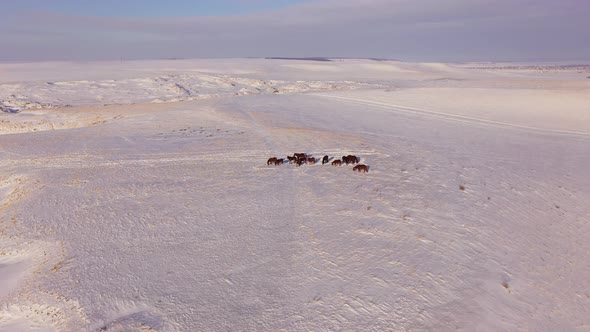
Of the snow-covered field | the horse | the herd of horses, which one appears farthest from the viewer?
the herd of horses

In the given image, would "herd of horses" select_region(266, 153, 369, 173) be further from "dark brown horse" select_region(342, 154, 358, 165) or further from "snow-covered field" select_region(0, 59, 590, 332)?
"snow-covered field" select_region(0, 59, 590, 332)

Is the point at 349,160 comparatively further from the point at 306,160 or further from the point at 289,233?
the point at 289,233

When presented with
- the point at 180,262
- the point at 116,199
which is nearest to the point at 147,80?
the point at 116,199

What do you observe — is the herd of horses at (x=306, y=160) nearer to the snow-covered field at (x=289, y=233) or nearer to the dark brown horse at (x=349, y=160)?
the dark brown horse at (x=349, y=160)

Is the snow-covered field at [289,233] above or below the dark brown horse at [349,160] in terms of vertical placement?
below

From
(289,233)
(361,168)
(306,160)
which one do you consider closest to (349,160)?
(361,168)

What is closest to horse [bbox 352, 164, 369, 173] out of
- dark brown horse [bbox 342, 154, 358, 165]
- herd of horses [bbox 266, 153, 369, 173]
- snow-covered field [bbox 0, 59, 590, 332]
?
snow-covered field [bbox 0, 59, 590, 332]

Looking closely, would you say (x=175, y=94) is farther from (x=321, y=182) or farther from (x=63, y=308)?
(x=63, y=308)

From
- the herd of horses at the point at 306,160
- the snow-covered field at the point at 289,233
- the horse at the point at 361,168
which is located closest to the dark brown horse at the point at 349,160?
the herd of horses at the point at 306,160

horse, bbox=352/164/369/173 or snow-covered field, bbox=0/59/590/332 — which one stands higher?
horse, bbox=352/164/369/173
